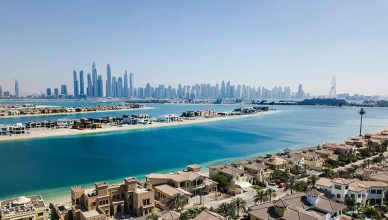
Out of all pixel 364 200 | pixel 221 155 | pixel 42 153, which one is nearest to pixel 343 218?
pixel 364 200

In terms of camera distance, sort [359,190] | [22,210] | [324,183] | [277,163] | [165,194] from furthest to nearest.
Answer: [277,163]
[324,183]
[165,194]
[359,190]
[22,210]

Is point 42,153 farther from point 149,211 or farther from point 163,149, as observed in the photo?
point 149,211

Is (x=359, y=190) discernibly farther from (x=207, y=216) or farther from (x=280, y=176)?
(x=207, y=216)

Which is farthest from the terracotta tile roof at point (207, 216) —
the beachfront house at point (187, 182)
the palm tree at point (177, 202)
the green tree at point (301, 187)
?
the green tree at point (301, 187)

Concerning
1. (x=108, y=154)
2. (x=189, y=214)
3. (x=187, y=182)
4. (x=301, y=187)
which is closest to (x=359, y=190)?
(x=301, y=187)

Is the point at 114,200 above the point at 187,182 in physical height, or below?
below

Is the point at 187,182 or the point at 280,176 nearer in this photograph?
the point at 187,182

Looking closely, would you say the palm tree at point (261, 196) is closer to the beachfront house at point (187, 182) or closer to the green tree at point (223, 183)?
the green tree at point (223, 183)
